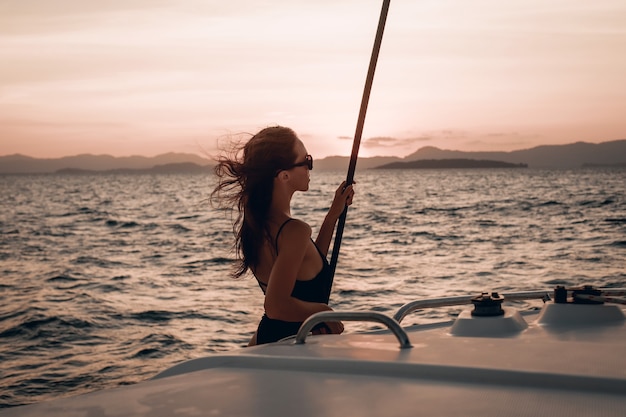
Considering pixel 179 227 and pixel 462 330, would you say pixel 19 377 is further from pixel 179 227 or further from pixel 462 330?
pixel 179 227

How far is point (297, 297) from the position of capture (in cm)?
340

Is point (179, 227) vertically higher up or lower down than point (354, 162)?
lower down

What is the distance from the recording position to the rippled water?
1089cm

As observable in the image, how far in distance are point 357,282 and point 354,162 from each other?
46.0 ft

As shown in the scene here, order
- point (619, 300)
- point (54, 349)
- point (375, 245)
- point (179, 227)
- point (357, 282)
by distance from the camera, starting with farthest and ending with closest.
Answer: point (179, 227), point (375, 245), point (357, 282), point (54, 349), point (619, 300)

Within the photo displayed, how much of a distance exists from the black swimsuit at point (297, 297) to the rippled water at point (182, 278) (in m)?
1.76

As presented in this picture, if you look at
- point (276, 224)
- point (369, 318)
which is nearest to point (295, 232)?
point (276, 224)

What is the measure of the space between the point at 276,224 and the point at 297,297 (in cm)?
30

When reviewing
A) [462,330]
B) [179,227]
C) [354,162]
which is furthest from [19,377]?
[179,227]

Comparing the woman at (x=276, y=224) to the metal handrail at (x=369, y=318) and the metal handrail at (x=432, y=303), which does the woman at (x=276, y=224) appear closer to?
the metal handrail at (x=432, y=303)

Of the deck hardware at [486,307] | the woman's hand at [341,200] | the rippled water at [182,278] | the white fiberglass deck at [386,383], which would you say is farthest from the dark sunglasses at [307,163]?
the rippled water at [182,278]

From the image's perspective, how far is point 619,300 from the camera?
122 inches

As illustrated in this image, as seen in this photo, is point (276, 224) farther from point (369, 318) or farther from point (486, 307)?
point (369, 318)

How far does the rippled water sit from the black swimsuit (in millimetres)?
1765
